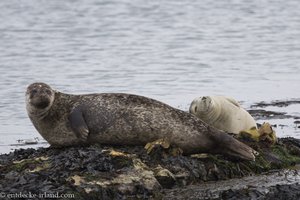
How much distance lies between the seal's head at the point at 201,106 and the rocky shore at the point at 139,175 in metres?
1.35

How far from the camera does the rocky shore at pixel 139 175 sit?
758 cm

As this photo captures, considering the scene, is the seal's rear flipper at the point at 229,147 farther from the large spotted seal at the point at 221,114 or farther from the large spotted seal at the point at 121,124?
the large spotted seal at the point at 221,114

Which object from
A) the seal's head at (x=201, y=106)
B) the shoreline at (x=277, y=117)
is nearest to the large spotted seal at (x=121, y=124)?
the seal's head at (x=201, y=106)

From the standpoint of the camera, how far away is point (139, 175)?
25.7ft

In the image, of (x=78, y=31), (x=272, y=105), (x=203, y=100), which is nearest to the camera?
(x=203, y=100)

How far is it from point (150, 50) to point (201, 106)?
41.1ft

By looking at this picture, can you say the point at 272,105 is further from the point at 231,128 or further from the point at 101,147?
the point at 101,147

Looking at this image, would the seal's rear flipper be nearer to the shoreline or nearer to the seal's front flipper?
the seal's front flipper

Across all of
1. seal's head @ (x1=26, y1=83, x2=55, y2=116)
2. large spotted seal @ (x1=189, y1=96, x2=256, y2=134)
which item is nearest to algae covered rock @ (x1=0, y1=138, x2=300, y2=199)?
seal's head @ (x1=26, y1=83, x2=55, y2=116)

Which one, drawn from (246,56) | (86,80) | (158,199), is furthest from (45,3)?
(158,199)

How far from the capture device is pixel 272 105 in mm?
13875

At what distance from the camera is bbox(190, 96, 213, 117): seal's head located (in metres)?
10.0

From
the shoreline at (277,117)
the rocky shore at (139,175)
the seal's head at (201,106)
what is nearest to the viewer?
the rocky shore at (139,175)

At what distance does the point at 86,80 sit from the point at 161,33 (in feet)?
32.4
